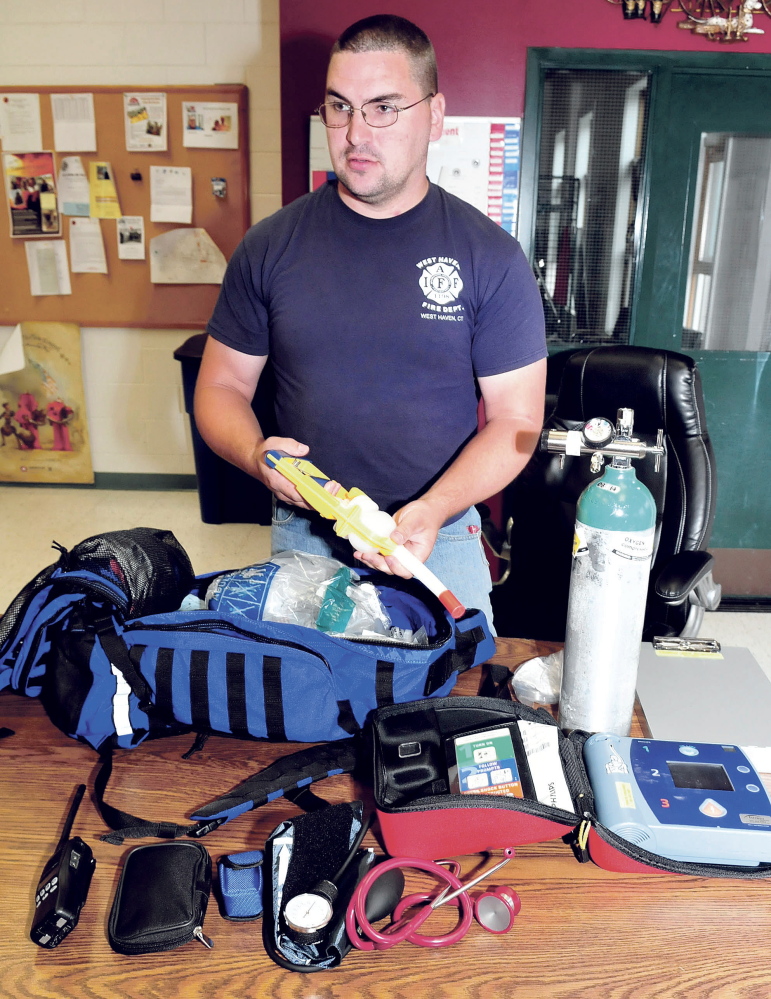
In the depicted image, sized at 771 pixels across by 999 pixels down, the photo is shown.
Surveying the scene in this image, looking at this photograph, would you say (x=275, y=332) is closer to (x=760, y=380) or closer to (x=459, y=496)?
(x=459, y=496)

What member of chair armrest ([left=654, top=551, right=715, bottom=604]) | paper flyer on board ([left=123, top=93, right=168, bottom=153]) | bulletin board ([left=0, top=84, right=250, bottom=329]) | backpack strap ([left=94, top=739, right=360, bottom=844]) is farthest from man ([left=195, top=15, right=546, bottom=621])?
paper flyer on board ([left=123, top=93, right=168, bottom=153])

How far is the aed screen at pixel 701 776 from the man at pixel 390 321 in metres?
0.61

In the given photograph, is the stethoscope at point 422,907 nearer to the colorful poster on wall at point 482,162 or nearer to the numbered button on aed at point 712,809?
the numbered button on aed at point 712,809

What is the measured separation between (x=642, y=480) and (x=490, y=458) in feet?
2.57

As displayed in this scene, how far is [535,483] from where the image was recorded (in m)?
2.17

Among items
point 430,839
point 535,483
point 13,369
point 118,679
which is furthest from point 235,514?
point 430,839

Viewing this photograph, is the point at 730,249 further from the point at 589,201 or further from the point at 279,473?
the point at 279,473

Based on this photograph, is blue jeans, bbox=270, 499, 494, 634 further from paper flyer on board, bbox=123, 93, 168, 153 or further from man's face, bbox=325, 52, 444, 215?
paper flyer on board, bbox=123, 93, 168, 153

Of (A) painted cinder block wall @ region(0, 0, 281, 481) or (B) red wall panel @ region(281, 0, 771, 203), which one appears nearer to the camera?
(B) red wall panel @ region(281, 0, 771, 203)

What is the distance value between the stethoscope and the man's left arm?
41cm

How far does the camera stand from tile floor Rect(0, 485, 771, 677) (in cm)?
320

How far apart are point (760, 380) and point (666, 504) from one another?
151cm

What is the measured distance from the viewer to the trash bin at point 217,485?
375 centimetres

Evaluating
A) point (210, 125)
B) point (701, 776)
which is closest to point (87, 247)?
point (210, 125)
